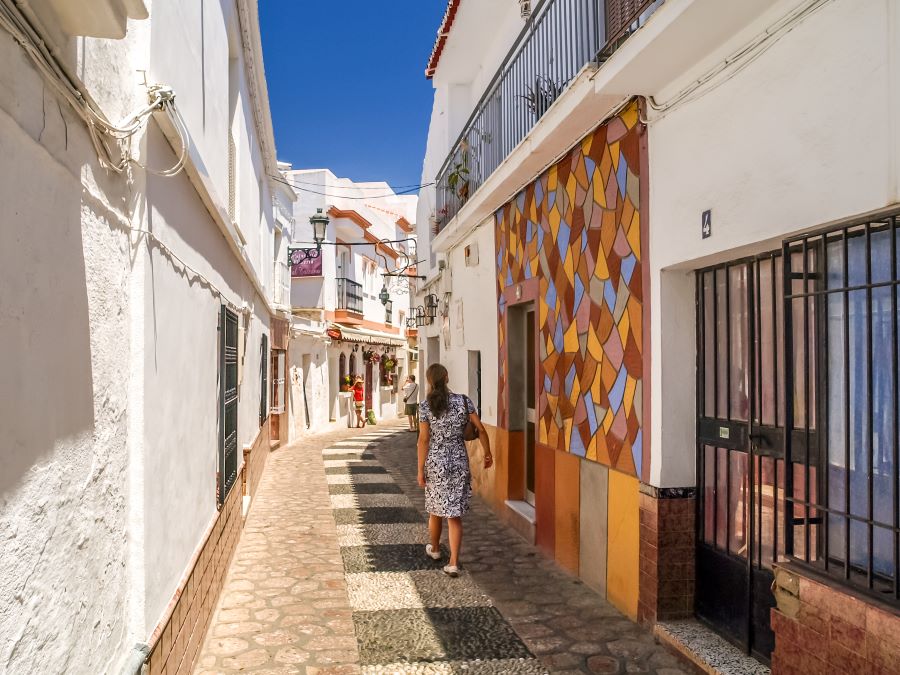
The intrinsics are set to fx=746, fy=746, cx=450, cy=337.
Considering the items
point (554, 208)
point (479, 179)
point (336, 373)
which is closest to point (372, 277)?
point (336, 373)

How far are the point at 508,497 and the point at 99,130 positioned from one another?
624cm

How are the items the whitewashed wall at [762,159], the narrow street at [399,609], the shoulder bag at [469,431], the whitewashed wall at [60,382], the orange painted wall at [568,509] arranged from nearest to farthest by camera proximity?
the whitewashed wall at [60,382] < the whitewashed wall at [762,159] < the narrow street at [399,609] < the orange painted wall at [568,509] < the shoulder bag at [469,431]

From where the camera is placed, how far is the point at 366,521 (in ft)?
26.7

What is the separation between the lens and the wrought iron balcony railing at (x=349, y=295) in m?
24.5

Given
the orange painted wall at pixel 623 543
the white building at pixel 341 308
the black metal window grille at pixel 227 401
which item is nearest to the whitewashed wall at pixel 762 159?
the orange painted wall at pixel 623 543

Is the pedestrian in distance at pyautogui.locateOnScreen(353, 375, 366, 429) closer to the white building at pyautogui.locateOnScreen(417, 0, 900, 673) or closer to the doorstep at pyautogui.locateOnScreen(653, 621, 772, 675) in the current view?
the white building at pyautogui.locateOnScreen(417, 0, 900, 673)

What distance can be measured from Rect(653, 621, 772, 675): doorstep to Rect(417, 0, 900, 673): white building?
0.25 ft

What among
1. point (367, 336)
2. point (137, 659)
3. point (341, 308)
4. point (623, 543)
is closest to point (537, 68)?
point (623, 543)

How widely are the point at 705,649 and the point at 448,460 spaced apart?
2623mm

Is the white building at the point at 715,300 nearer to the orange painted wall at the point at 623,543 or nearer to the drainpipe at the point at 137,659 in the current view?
the orange painted wall at the point at 623,543

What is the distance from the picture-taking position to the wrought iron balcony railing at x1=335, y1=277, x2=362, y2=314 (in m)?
24.5

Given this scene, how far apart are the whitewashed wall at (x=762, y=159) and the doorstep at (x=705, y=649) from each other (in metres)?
0.83

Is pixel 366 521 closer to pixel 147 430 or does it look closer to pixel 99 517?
pixel 147 430

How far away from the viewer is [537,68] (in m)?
6.70
